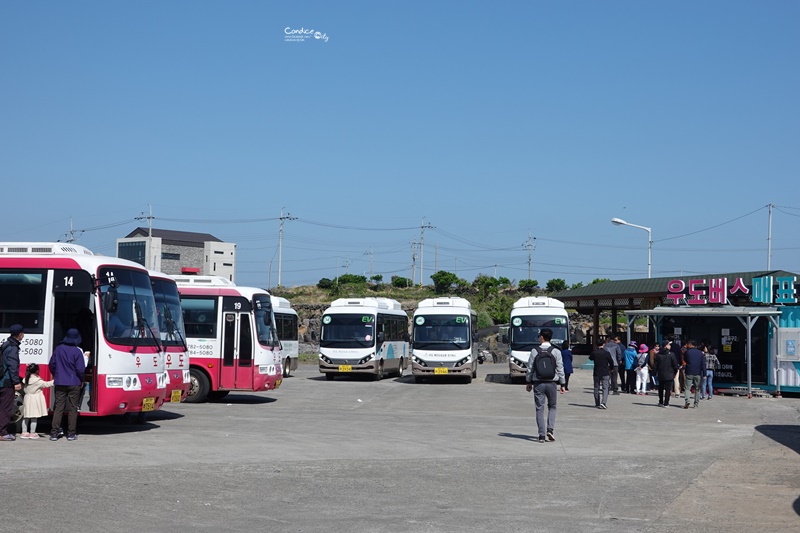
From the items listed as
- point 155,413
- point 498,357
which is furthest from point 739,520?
point 498,357

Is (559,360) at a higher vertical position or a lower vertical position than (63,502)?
higher

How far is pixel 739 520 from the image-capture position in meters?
9.80

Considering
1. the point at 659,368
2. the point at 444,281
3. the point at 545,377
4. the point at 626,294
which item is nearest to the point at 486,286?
the point at 444,281

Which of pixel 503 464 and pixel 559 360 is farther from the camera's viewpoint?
pixel 559 360

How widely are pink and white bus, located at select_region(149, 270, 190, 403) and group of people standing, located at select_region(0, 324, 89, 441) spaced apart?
296 cm

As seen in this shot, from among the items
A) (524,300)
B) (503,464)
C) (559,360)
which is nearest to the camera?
(503,464)

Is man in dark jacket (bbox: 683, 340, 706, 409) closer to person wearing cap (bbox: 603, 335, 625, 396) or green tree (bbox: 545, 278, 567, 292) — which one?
person wearing cap (bbox: 603, 335, 625, 396)

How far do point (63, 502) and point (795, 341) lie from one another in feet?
82.7

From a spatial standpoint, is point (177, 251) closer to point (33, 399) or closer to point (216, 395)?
point (216, 395)

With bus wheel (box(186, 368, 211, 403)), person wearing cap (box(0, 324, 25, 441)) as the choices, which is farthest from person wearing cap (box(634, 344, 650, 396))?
person wearing cap (box(0, 324, 25, 441))

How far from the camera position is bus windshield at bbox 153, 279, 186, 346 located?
19078 millimetres

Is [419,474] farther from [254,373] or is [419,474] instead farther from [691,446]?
[254,373]

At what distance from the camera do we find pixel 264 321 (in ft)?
81.7

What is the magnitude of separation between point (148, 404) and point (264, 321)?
8147mm
